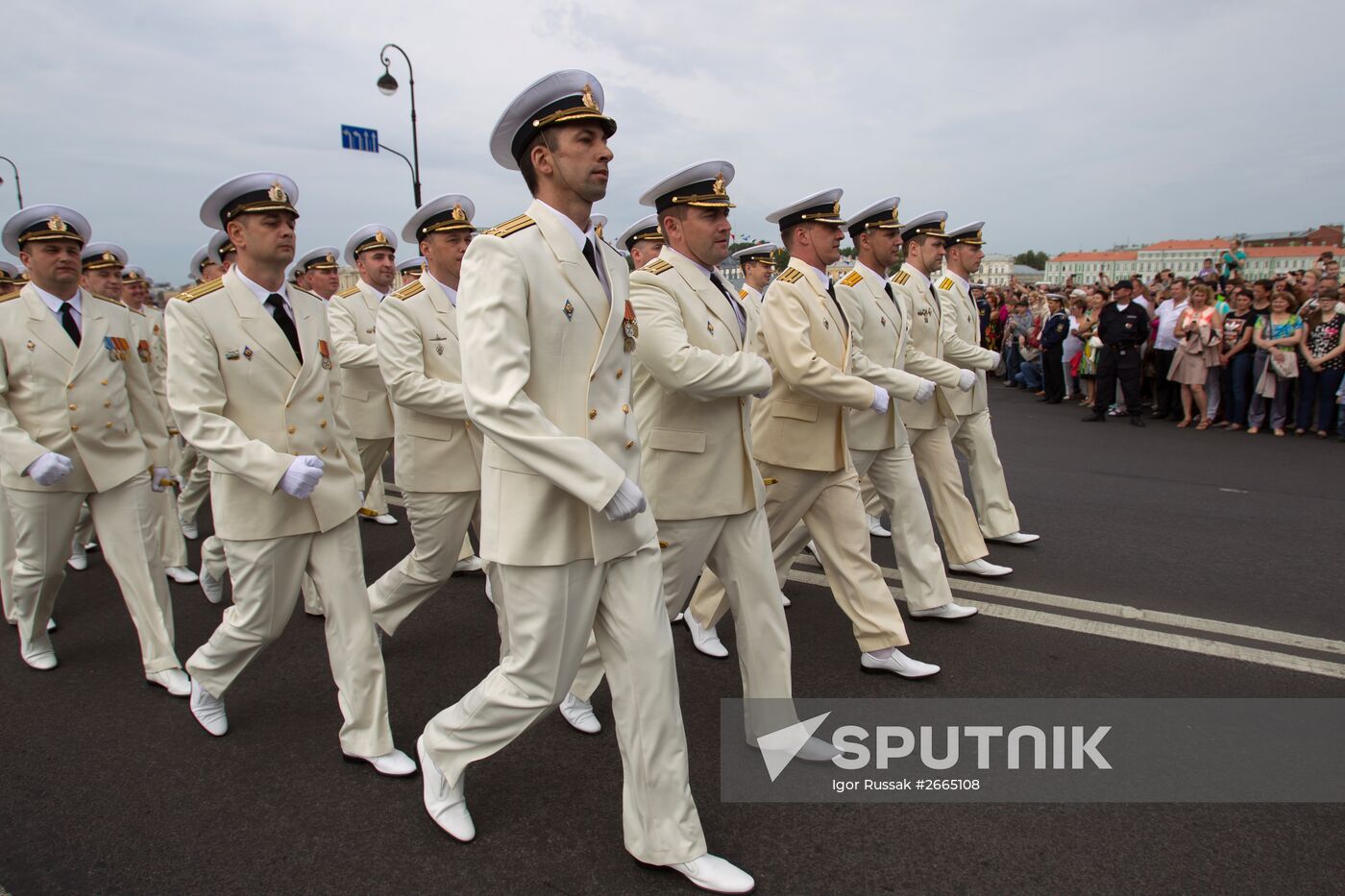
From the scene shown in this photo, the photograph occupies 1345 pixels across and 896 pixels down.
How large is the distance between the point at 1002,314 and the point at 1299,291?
698cm

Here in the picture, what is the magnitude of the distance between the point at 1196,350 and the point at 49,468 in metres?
12.5

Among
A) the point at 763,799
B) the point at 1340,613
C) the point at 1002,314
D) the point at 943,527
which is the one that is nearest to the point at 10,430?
the point at 763,799

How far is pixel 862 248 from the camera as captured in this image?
4934 mm

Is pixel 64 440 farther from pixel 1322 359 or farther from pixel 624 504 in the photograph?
pixel 1322 359

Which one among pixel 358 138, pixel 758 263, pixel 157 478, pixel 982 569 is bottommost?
pixel 982 569

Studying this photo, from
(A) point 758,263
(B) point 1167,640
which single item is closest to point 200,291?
(B) point 1167,640

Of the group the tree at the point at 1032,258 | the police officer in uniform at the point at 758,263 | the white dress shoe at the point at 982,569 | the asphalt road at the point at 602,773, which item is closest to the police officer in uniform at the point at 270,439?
the asphalt road at the point at 602,773

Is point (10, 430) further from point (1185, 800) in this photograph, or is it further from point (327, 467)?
point (1185, 800)

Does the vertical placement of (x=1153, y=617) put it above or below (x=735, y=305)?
below

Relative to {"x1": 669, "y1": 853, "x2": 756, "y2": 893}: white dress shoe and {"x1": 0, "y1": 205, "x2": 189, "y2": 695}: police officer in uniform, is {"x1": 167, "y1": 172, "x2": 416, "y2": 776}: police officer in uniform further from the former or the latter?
{"x1": 669, "y1": 853, "x2": 756, "y2": 893}: white dress shoe

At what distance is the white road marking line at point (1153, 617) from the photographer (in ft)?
14.2

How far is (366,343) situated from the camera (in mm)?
6289

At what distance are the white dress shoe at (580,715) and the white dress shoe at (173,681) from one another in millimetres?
1796

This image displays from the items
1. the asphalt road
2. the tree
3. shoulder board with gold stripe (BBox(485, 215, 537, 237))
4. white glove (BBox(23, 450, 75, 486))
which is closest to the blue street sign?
the asphalt road
